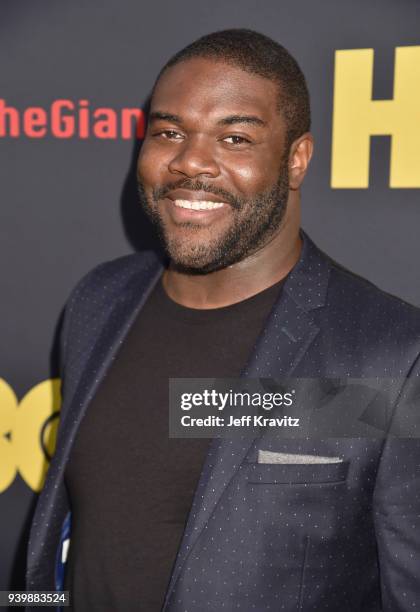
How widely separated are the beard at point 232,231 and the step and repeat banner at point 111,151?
0.53 metres

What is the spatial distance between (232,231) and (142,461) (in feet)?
1.99

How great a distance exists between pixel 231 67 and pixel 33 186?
41.8 inches

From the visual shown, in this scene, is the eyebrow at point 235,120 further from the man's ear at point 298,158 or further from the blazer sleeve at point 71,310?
the blazer sleeve at point 71,310

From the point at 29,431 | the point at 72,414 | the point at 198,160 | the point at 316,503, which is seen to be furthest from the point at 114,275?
the point at 316,503

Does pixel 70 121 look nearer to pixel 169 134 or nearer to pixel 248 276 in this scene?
pixel 169 134

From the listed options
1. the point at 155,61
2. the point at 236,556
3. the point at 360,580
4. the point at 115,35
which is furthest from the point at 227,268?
the point at 115,35

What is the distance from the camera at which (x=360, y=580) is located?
1.41 metres

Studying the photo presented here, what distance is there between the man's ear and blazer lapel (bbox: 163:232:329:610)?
0.16 meters

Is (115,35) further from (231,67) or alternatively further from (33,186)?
(231,67)

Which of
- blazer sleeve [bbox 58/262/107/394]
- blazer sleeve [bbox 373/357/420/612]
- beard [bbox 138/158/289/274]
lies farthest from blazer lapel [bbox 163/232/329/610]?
blazer sleeve [bbox 58/262/107/394]

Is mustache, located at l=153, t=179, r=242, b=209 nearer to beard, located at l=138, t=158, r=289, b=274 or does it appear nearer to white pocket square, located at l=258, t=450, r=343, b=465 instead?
beard, located at l=138, t=158, r=289, b=274

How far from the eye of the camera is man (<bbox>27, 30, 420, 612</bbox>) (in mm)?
1295

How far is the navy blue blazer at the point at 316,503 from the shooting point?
4.22ft

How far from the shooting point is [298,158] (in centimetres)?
158
